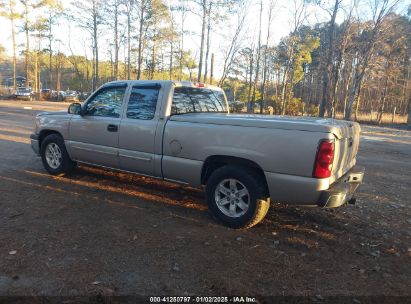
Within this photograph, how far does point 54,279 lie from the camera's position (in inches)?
111

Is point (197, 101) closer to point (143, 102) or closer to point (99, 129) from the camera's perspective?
point (143, 102)

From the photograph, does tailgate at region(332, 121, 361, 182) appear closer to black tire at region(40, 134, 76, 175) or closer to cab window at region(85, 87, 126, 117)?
cab window at region(85, 87, 126, 117)

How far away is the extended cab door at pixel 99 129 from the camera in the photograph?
5.15m

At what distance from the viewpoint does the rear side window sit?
476 cm

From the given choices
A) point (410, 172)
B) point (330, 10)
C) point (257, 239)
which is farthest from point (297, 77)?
point (257, 239)

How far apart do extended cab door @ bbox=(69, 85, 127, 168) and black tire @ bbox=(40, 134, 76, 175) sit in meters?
0.25

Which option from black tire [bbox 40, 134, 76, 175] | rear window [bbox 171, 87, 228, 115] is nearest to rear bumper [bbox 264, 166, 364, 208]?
rear window [bbox 171, 87, 228, 115]

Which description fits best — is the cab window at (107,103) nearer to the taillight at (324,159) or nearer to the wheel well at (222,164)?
the wheel well at (222,164)

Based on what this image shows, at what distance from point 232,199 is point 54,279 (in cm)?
220

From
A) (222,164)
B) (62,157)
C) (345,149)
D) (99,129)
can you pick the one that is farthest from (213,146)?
(62,157)

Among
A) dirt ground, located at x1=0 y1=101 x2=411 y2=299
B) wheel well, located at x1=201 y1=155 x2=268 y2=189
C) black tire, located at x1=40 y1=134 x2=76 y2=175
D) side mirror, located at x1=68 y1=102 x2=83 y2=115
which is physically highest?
side mirror, located at x1=68 y1=102 x2=83 y2=115

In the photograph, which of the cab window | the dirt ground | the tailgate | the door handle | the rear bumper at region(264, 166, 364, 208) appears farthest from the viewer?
the cab window

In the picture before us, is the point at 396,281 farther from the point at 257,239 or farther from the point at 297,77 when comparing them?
the point at 297,77

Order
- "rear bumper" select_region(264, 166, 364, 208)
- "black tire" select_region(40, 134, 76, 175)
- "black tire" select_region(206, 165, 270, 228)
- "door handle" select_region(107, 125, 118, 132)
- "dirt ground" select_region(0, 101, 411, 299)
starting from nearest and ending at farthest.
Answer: "dirt ground" select_region(0, 101, 411, 299)
"rear bumper" select_region(264, 166, 364, 208)
"black tire" select_region(206, 165, 270, 228)
"door handle" select_region(107, 125, 118, 132)
"black tire" select_region(40, 134, 76, 175)
